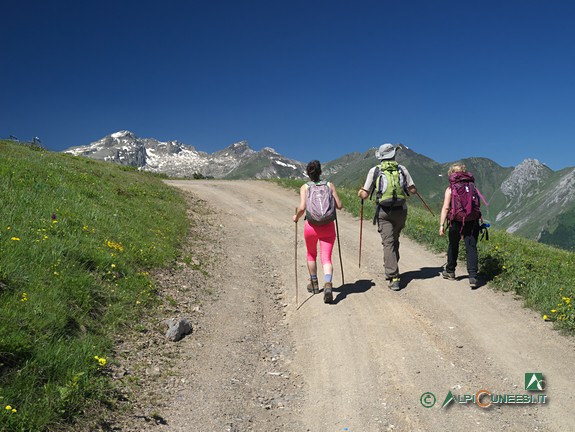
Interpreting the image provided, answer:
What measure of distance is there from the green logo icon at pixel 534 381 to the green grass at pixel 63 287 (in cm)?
595

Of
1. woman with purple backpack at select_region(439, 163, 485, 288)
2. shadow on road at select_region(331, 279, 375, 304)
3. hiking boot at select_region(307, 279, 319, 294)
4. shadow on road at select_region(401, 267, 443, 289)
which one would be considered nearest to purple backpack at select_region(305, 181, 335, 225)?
hiking boot at select_region(307, 279, 319, 294)

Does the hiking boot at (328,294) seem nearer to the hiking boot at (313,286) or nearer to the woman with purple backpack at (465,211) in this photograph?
the hiking boot at (313,286)

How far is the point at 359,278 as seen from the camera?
11.9 metres

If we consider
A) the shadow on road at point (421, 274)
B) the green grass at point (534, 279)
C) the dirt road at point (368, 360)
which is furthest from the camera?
the shadow on road at point (421, 274)

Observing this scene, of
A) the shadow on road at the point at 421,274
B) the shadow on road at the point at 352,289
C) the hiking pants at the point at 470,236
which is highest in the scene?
the hiking pants at the point at 470,236

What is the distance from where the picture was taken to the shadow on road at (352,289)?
1034cm

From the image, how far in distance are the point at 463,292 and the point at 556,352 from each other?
318 centimetres

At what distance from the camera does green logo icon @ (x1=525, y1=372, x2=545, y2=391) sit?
638cm

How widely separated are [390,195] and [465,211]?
6.09ft

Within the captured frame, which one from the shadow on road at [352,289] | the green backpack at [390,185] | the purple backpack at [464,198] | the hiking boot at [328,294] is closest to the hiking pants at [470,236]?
the purple backpack at [464,198]

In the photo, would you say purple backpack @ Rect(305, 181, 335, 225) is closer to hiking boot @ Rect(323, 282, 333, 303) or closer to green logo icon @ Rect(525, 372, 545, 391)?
hiking boot @ Rect(323, 282, 333, 303)

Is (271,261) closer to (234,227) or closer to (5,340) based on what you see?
(234,227)

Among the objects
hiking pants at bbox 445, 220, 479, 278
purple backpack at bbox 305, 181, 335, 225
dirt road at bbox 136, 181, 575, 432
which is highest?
purple backpack at bbox 305, 181, 335, 225

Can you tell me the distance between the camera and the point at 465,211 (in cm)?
1062
